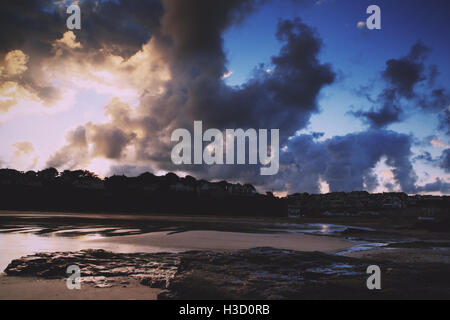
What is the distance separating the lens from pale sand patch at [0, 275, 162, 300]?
551 cm

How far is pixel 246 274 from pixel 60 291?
4051mm

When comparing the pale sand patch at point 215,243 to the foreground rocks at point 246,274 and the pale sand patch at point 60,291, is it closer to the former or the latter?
the foreground rocks at point 246,274

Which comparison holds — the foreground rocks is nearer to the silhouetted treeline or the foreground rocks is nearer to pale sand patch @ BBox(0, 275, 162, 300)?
pale sand patch @ BBox(0, 275, 162, 300)

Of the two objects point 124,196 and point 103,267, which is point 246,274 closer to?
point 103,267

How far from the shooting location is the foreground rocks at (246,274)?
5941mm

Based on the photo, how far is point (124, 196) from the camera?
273 feet

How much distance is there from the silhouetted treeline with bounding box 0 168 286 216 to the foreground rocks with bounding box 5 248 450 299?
2418 inches

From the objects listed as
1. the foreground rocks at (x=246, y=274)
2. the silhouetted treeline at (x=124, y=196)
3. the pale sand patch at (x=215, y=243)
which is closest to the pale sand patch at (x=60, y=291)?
the foreground rocks at (x=246, y=274)

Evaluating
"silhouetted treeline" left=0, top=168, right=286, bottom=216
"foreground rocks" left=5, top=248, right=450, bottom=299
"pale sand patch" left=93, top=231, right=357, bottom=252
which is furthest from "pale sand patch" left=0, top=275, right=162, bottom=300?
"silhouetted treeline" left=0, top=168, right=286, bottom=216

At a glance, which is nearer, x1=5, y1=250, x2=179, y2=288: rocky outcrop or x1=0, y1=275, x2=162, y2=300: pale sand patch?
x1=0, y1=275, x2=162, y2=300: pale sand patch

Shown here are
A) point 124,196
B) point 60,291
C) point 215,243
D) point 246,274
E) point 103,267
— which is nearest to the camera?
point 60,291

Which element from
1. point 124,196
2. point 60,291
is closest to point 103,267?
point 60,291

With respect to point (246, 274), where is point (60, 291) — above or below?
above

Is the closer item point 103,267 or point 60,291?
point 60,291
